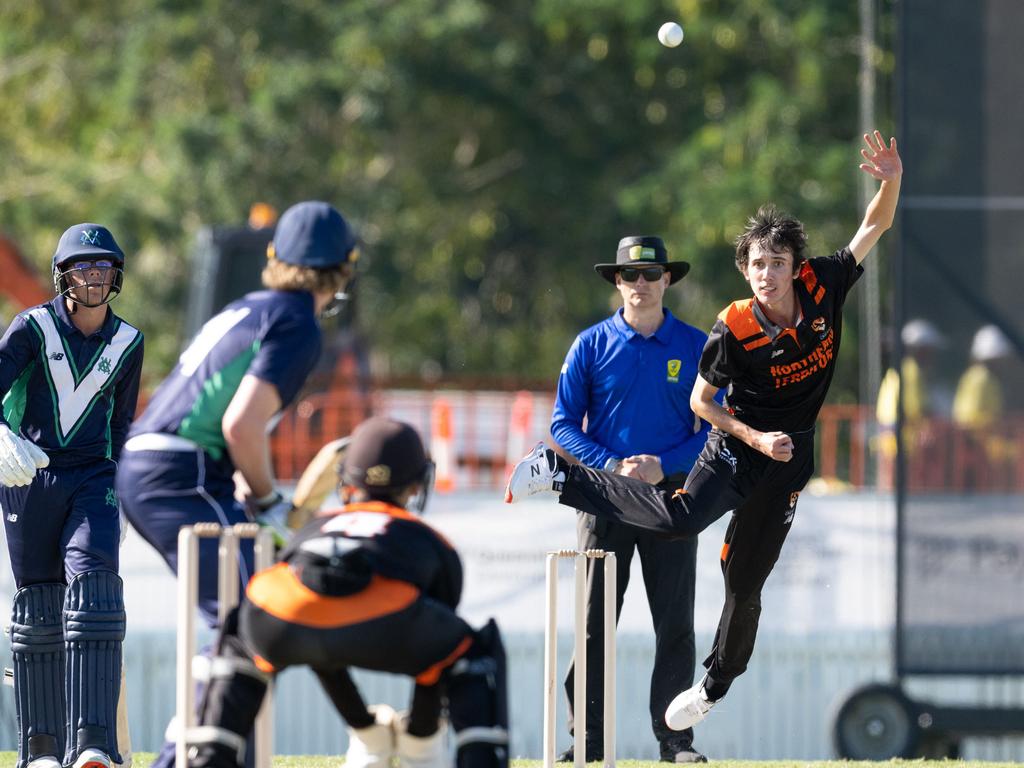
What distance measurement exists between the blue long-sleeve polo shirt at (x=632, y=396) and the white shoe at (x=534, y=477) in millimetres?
431

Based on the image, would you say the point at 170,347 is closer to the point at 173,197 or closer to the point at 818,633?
the point at 173,197

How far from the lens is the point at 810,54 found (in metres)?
Result: 23.1

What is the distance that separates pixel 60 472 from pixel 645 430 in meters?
2.34

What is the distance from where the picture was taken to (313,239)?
5.35 m

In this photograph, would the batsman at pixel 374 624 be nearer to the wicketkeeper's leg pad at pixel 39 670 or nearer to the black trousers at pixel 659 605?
the wicketkeeper's leg pad at pixel 39 670

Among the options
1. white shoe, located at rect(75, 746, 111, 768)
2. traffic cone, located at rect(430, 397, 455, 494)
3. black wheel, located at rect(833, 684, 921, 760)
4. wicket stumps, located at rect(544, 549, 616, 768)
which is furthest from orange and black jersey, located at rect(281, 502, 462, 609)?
traffic cone, located at rect(430, 397, 455, 494)

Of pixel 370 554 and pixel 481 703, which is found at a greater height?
pixel 370 554

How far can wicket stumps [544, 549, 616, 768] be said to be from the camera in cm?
553

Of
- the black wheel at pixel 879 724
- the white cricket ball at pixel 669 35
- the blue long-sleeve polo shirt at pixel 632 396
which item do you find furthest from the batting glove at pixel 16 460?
the black wheel at pixel 879 724

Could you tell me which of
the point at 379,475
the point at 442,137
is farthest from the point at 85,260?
the point at 442,137

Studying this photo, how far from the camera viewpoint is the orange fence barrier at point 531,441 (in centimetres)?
1120

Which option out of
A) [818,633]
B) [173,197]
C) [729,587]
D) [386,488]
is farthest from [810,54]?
[386,488]

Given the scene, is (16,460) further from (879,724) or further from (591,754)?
(879,724)

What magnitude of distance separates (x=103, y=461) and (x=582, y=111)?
19.8 metres
